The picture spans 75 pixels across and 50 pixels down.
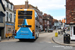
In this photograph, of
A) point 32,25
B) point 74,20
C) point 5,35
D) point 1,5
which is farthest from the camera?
point 5,35

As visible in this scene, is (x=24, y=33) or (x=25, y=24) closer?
(x=25, y=24)

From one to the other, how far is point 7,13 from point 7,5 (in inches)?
71.8

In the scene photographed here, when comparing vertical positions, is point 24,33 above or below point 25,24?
below

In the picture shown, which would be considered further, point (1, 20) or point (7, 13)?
point (7, 13)

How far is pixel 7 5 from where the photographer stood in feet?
82.7

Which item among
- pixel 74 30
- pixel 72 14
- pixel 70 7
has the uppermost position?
pixel 70 7

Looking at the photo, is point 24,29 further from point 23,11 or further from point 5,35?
point 5,35

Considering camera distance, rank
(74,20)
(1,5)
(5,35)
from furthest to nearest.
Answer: (5,35)
(1,5)
(74,20)

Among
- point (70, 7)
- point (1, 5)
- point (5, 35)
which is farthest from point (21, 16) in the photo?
point (5, 35)

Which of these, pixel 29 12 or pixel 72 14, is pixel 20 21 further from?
pixel 72 14

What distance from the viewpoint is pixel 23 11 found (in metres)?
14.5

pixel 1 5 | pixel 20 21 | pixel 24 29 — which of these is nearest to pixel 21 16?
pixel 20 21

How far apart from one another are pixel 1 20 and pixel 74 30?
13.5 metres

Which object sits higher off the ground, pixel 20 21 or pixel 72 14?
pixel 72 14
